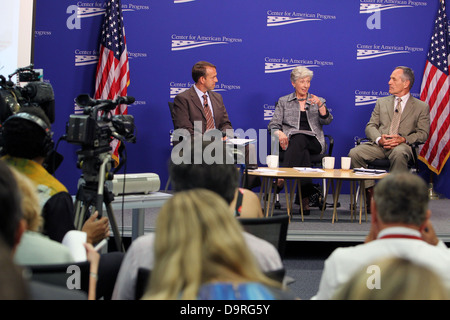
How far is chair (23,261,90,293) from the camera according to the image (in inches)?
58.1

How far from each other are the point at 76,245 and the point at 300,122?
4.57 meters

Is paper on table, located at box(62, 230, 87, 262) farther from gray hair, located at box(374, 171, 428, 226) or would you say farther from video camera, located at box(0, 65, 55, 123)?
video camera, located at box(0, 65, 55, 123)

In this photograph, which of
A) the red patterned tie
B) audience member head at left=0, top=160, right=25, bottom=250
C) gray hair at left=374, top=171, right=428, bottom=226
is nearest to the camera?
audience member head at left=0, top=160, right=25, bottom=250

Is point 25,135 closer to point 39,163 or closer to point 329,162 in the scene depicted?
point 39,163

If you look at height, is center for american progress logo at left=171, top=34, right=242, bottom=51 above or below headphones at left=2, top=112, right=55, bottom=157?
above

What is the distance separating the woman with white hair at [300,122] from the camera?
5.88 m

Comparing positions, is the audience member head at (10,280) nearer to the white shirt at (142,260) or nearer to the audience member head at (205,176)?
the white shirt at (142,260)

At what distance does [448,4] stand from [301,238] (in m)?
4.09

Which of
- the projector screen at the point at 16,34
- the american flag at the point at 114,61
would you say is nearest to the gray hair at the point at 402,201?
the projector screen at the point at 16,34

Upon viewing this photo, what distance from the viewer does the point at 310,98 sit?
20.2 ft

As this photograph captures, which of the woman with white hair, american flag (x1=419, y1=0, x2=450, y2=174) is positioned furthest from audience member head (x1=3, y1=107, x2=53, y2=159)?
american flag (x1=419, y1=0, x2=450, y2=174)

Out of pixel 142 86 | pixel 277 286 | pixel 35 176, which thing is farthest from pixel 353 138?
pixel 277 286

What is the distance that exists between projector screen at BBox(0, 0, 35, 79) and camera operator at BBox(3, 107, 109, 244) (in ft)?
9.21

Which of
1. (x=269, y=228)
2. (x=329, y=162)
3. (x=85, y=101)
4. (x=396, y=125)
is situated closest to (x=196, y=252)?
(x=269, y=228)
